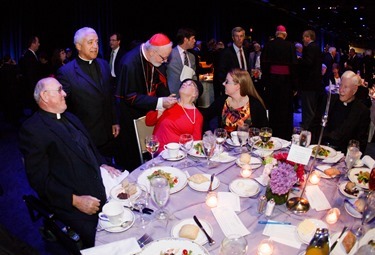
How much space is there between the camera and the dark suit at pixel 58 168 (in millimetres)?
2027

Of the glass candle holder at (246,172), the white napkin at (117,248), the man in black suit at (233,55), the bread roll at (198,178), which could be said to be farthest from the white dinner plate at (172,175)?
the man in black suit at (233,55)

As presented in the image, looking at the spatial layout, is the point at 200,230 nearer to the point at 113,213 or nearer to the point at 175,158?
the point at 113,213

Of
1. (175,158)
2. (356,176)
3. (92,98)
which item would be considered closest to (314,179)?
(356,176)

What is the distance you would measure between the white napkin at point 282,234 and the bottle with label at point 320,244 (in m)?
0.21

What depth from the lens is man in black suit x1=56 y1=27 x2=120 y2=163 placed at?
3.05 meters

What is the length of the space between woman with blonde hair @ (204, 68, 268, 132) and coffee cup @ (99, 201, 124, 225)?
167cm

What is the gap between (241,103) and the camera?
3125mm

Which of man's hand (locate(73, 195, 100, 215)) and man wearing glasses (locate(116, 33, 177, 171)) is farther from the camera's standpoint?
man wearing glasses (locate(116, 33, 177, 171))

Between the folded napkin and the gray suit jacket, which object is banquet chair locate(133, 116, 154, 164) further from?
the gray suit jacket

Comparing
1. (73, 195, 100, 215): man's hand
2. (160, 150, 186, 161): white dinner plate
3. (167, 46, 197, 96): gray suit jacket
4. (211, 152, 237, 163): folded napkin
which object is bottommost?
(73, 195, 100, 215): man's hand

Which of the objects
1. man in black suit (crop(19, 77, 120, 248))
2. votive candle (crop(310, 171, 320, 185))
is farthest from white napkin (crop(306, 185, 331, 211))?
man in black suit (crop(19, 77, 120, 248))

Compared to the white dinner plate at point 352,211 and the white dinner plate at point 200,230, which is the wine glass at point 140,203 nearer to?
the white dinner plate at point 200,230

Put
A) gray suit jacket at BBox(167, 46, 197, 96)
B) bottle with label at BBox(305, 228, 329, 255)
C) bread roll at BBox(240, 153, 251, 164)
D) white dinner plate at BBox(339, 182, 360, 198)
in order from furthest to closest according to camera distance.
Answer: gray suit jacket at BBox(167, 46, 197, 96), bread roll at BBox(240, 153, 251, 164), white dinner plate at BBox(339, 182, 360, 198), bottle with label at BBox(305, 228, 329, 255)

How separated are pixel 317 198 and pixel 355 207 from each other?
206 mm
